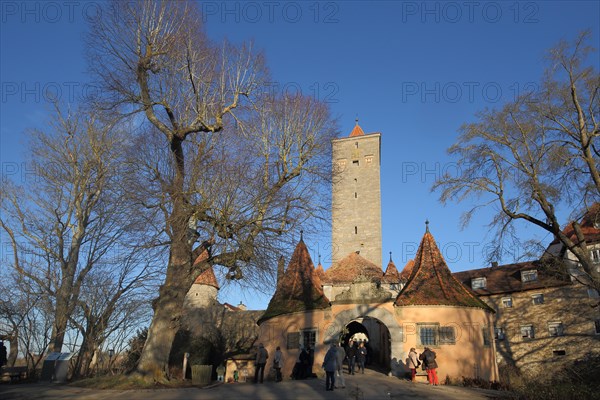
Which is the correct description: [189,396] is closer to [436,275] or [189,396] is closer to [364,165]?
[436,275]

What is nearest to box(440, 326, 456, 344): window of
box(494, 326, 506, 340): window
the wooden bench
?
box(494, 326, 506, 340): window

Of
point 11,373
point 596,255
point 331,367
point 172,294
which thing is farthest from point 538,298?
point 11,373

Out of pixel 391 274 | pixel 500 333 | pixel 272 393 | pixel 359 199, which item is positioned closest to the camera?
pixel 272 393

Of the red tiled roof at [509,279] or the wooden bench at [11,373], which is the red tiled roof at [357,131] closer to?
the red tiled roof at [509,279]

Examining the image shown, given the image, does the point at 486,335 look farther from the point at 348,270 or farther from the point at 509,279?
the point at 509,279

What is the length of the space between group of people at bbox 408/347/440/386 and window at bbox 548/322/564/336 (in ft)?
51.5

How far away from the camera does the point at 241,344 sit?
32.9 meters

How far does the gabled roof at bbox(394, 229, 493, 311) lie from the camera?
64.7 ft

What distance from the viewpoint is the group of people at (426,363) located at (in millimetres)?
16547

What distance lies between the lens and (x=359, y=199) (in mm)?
42156

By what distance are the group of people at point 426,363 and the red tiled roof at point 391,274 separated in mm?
14116

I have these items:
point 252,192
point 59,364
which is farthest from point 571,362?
point 59,364

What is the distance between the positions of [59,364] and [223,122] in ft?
33.0

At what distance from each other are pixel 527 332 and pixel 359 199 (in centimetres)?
1684
